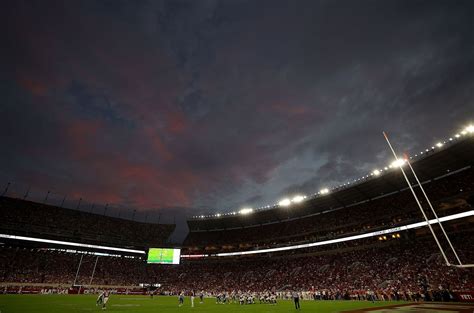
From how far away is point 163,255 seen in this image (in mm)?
64750

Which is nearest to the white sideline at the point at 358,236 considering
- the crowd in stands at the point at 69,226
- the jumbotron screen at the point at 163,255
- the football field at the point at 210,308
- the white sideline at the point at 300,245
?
the white sideline at the point at 300,245

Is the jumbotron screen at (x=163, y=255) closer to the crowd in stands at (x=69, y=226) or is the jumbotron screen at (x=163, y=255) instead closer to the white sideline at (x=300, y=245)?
the crowd in stands at (x=69, y=226)

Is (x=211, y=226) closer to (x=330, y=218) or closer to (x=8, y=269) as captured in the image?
(x=330, y=218)

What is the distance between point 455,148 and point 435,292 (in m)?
19.9

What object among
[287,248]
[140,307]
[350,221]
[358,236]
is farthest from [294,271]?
[140,307]

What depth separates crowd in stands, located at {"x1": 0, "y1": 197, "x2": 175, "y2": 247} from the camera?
5519cm

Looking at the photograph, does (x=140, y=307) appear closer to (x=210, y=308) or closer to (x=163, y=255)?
(x=210, y=308)

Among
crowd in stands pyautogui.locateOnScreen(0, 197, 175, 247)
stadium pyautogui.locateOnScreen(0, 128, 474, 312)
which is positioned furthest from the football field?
crowd in stands pyautogui.locateOnScreen(0, 197, 175, 247)

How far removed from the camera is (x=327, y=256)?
2061 inches

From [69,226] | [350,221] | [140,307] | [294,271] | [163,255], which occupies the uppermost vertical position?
[69,226]

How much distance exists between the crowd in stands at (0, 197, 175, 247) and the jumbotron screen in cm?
668

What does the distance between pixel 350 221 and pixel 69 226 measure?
6531 centimetres

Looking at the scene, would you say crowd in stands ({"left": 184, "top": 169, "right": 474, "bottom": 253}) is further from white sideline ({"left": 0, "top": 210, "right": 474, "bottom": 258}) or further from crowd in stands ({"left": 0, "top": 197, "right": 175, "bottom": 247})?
crowd in stands ({"left": 0, "top": 197, "right": 175, "bottom": 247})

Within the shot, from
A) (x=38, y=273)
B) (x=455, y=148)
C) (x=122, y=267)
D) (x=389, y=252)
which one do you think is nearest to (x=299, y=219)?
(x=389, y=252)
